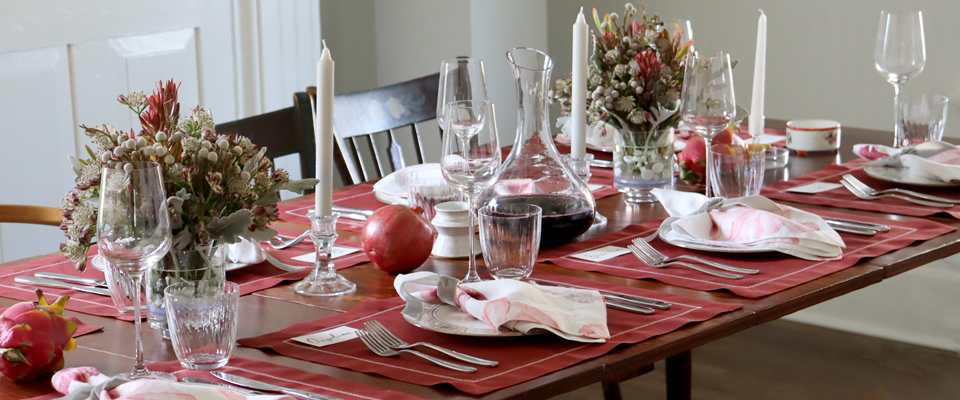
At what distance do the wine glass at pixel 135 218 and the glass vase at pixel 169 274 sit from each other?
155mm

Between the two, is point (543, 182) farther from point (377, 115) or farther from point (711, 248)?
point (377, 115)

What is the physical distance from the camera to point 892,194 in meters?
1.77

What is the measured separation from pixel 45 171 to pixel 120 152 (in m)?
1.92

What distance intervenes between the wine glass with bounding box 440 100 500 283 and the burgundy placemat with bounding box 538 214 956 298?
0.18 m

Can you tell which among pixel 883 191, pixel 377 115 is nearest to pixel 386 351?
pixel 883 191

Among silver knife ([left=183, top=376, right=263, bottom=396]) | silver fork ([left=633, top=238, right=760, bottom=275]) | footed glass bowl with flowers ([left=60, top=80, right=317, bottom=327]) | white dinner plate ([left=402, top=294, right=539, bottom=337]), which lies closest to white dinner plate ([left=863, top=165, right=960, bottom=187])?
silver fork ([left=633, top=238, right=760, bottom=275])

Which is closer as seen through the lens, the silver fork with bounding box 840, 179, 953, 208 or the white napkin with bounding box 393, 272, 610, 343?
the white napkin with bounding box 393, 272, 610, 343

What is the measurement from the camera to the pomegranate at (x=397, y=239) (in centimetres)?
135

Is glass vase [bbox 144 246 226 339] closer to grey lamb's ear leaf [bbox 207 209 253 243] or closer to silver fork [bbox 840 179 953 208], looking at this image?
grey lamb's ear leaf [bbox 207 209 253 243]

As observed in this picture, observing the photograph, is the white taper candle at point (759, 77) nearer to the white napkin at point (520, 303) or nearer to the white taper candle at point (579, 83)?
the white taper candle at point (579, 83)

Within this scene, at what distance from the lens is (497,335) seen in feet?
3.51

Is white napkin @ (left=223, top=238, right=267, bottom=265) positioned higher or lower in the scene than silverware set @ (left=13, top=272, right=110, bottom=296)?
higher

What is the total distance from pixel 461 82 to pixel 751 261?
48 cm

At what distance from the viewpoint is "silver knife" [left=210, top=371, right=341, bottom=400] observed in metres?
0.94
